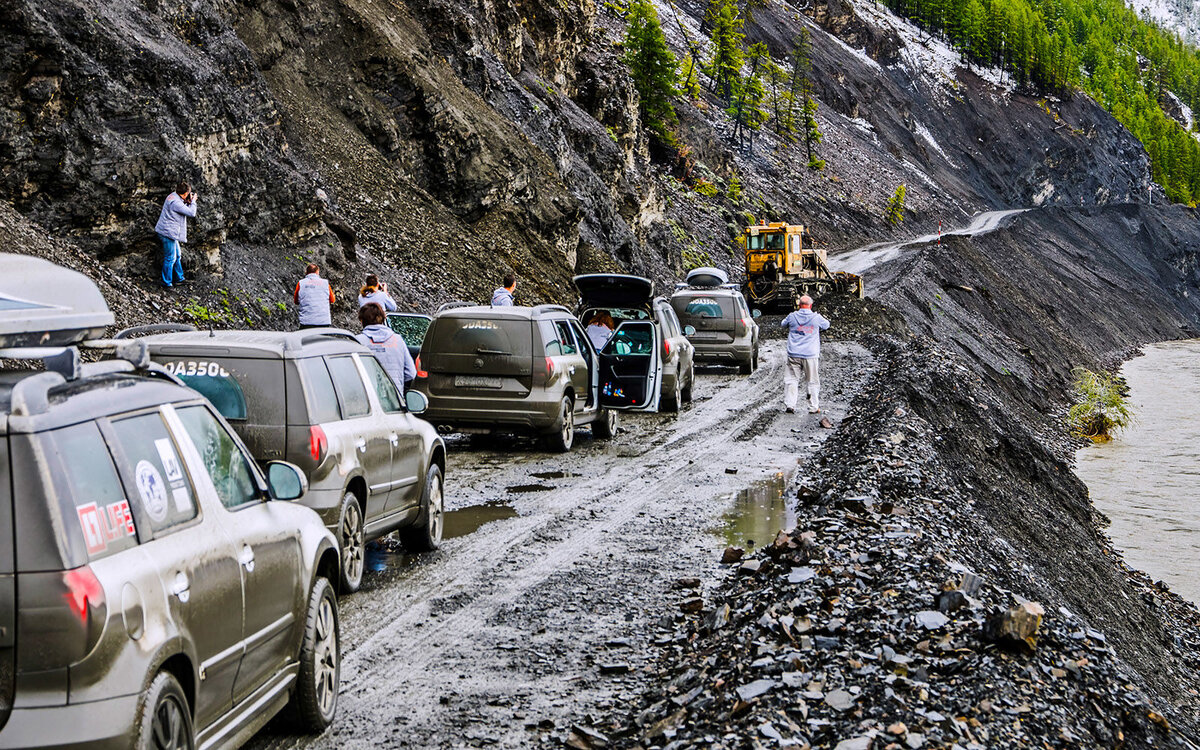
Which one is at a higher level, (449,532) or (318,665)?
(318,665)

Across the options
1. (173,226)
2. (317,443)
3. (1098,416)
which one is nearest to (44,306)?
(317,443)

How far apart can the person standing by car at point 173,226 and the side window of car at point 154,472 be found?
15.0 metres

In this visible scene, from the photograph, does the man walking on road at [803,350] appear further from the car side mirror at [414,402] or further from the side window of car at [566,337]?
the car side mirror at [414,402]

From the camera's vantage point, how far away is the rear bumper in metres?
3.51

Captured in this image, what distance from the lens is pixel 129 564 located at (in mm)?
3822

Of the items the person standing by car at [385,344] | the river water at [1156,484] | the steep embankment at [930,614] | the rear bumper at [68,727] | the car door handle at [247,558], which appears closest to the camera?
the rear bumper at [68,727]

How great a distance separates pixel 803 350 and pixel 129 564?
15867mm

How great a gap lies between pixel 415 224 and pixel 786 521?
18328 millimetres

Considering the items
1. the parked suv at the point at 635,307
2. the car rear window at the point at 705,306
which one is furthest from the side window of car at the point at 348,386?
the car rear window at the point at 705,306

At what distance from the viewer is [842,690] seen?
5.76 meters

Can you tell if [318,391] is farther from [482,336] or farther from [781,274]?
[781,274]

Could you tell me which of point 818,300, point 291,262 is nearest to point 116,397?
point 291,262

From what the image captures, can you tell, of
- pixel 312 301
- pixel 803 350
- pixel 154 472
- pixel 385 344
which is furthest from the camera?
pixel 803 350

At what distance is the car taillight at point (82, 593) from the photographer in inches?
140
